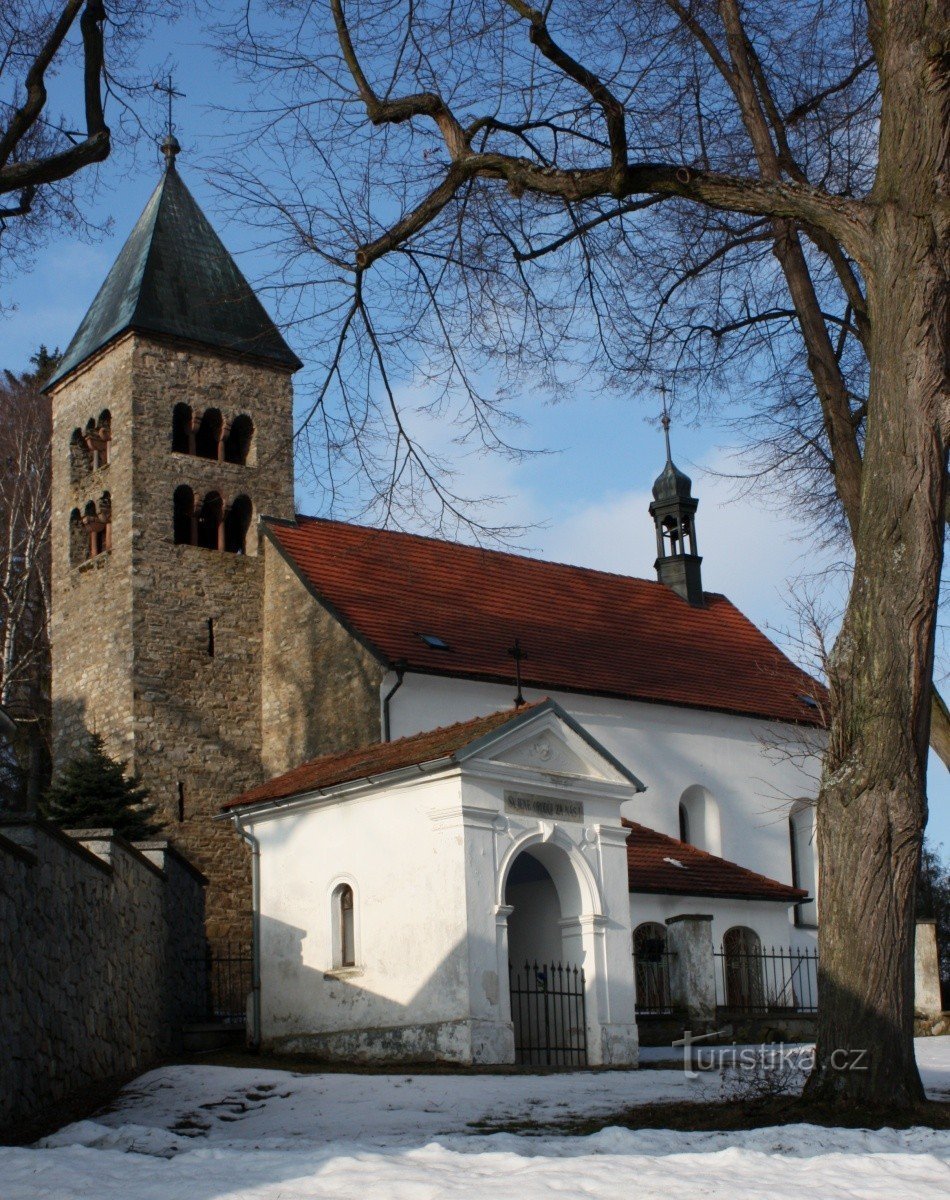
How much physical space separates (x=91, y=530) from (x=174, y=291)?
15.2 feet

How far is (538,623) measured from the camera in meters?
27.1

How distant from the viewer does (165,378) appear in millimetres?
26766

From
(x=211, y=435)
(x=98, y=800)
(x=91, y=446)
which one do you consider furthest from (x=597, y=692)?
(x=91, y=446)

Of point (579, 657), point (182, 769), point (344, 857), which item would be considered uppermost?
point (579, 657)

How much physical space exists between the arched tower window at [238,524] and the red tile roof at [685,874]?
8.68 meters

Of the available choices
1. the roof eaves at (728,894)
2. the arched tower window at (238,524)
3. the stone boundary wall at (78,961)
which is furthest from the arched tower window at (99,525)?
the roof eaves at (728,894)

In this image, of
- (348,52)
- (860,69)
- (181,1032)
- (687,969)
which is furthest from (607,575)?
(348,52)

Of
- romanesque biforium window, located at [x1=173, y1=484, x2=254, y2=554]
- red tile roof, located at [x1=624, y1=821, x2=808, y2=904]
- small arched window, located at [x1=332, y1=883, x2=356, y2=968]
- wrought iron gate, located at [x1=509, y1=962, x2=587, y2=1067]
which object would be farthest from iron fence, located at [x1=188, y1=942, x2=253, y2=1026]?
romanesque biforium window, located at [x1=173, y1=484, x2=254, y2=554]

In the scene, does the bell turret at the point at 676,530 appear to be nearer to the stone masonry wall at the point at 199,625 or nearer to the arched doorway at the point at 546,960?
the stone masonry wall at the point at 199,625

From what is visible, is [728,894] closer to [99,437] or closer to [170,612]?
[170,612]

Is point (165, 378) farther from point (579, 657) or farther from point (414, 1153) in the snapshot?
Answer: point (414, 1153)

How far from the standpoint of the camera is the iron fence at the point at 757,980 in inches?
870

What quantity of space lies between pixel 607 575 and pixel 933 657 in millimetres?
22220

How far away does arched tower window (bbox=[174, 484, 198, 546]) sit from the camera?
2656cm
